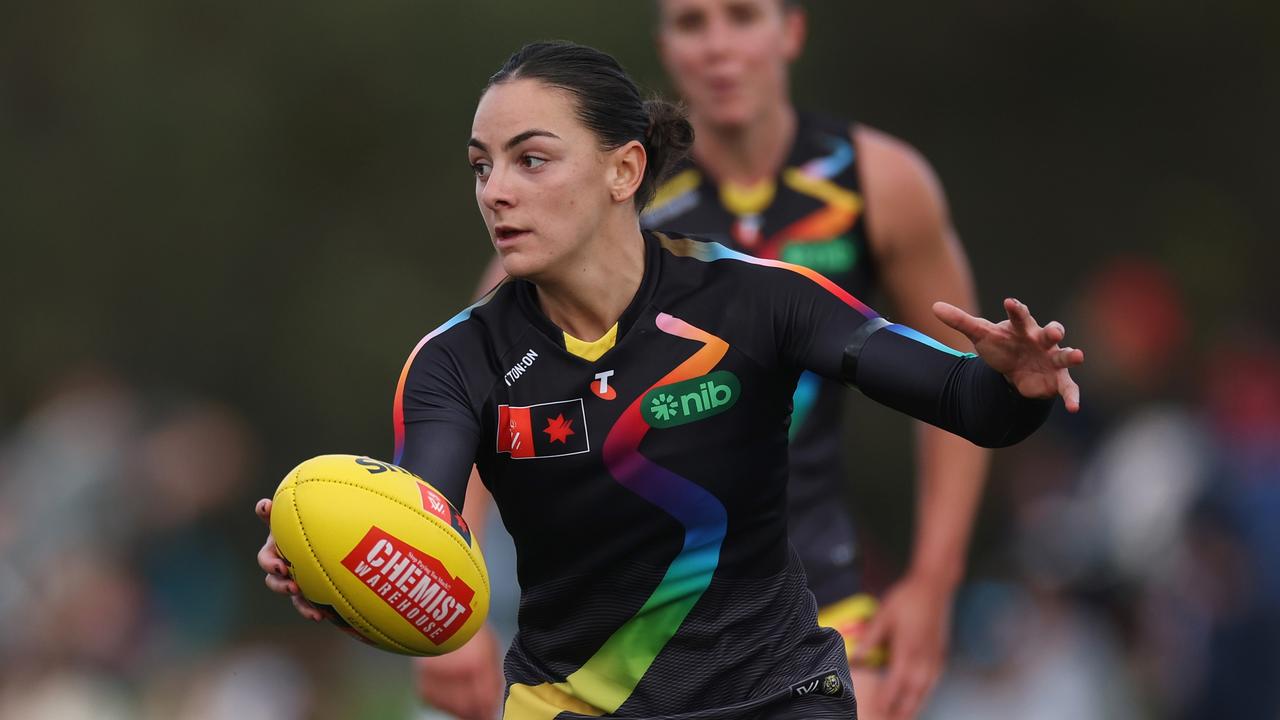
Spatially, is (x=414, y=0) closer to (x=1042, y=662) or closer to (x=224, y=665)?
(x=224, y=665)

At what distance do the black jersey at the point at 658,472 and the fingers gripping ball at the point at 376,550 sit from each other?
39 cm

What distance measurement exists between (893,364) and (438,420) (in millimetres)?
927

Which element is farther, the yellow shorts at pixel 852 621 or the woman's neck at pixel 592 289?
the yellow shorts at pixel 852 621

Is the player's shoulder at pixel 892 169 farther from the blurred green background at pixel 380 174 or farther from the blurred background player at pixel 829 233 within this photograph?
the blurred green background at pixel 380 174

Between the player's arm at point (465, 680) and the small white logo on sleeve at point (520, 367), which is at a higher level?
the small white logo on sleeve at point (520, 367)

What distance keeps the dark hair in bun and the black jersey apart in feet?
0.98

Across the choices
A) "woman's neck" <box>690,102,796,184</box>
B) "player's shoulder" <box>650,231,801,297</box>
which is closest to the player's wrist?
"woman's neck" <box>690,102,796,184</box>

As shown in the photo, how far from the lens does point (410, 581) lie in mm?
3605

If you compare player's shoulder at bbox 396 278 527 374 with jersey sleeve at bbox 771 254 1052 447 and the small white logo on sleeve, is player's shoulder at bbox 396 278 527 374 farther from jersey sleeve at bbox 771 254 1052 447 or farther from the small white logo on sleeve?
jersey sleeve at bbox 771 254 1052 447

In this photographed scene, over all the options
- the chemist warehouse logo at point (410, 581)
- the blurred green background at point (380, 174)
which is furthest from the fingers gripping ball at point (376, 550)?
the blurred green background at point (380, 174)

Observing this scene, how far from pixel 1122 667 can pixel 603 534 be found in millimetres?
5847

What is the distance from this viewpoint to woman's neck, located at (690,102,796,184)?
586cm

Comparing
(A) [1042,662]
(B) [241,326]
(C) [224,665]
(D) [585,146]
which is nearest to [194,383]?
(B) [241,326]

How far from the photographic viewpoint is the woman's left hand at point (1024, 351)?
11.7ft
